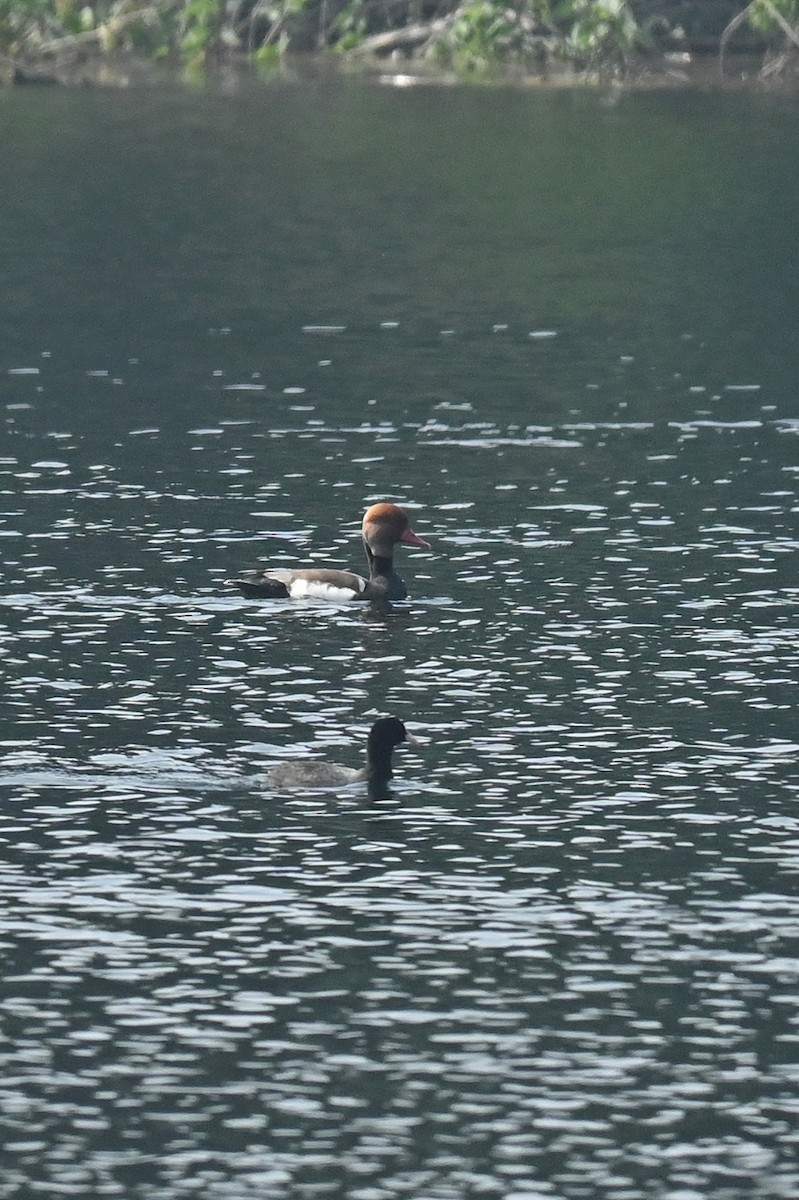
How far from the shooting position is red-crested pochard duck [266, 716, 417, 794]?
20.5 metres

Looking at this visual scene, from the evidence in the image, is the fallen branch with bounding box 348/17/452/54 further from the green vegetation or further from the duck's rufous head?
the duck's rufous head

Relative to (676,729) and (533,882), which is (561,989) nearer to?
(533,882)

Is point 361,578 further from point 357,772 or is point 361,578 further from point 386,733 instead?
point 386,733

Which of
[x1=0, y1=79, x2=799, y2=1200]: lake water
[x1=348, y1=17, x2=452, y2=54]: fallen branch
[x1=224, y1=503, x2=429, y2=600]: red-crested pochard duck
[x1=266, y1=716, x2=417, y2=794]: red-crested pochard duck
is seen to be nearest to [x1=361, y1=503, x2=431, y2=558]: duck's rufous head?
[x1=224, y1=503, x2=429, y2=600]: red-crested pochard duck

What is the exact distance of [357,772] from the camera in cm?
2083

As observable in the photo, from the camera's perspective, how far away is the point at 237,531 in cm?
3020

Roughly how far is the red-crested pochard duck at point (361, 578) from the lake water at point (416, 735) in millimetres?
264

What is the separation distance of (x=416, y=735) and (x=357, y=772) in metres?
1.52

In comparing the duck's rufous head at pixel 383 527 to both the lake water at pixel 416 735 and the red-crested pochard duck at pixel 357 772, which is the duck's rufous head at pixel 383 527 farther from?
the red-crested pochard duck at pixel 357 772

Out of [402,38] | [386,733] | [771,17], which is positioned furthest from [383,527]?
[402,38]

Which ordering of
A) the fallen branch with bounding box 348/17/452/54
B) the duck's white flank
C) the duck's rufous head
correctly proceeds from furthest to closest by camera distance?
the fallen branch with bounding box 348/17/452/54, the duck's rufous head, the duck's white flank

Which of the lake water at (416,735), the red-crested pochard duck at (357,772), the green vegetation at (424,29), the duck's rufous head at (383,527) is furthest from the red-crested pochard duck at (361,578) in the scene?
the green vegetation at (424,29)

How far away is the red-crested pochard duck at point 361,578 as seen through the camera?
27.0 m

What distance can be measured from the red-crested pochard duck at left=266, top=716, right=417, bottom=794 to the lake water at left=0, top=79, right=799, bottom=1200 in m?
0.19
